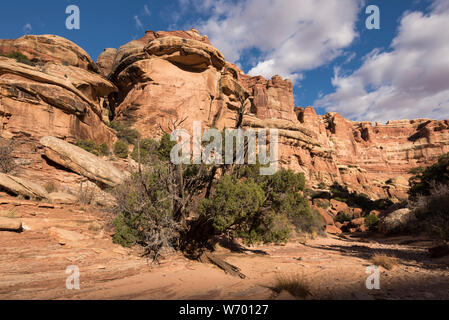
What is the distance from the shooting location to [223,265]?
20.6 feet

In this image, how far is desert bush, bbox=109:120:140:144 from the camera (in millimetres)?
25719

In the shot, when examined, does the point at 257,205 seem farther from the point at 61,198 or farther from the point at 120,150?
the point at 120,150

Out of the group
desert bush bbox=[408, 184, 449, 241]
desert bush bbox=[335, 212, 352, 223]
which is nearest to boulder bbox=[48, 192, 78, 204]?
desert bush bbox=[408, 184, 449, 241]

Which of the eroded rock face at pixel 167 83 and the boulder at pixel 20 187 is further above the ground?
the eroded rock face at pixel 167 83

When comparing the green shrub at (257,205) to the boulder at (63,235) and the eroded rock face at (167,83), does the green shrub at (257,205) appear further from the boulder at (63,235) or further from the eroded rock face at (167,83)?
the eroded rock face at (167,83)

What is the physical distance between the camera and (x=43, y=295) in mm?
3762

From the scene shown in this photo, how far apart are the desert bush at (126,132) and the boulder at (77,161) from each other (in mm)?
11384

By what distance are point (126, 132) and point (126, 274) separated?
968 inches

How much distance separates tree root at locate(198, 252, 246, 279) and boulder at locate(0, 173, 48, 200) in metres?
8.02

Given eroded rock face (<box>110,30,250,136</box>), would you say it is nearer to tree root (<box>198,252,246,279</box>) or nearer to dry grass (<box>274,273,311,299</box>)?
tree root (<box>198,252,246,279</box>)

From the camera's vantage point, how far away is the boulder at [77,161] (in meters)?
13.2

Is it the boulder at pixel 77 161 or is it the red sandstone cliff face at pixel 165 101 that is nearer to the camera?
the boulder at pixel 77 161

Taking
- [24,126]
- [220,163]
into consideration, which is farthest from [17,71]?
[220,163]

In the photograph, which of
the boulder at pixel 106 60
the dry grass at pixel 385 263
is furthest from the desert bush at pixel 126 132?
the dry grass at pixel 385 263
